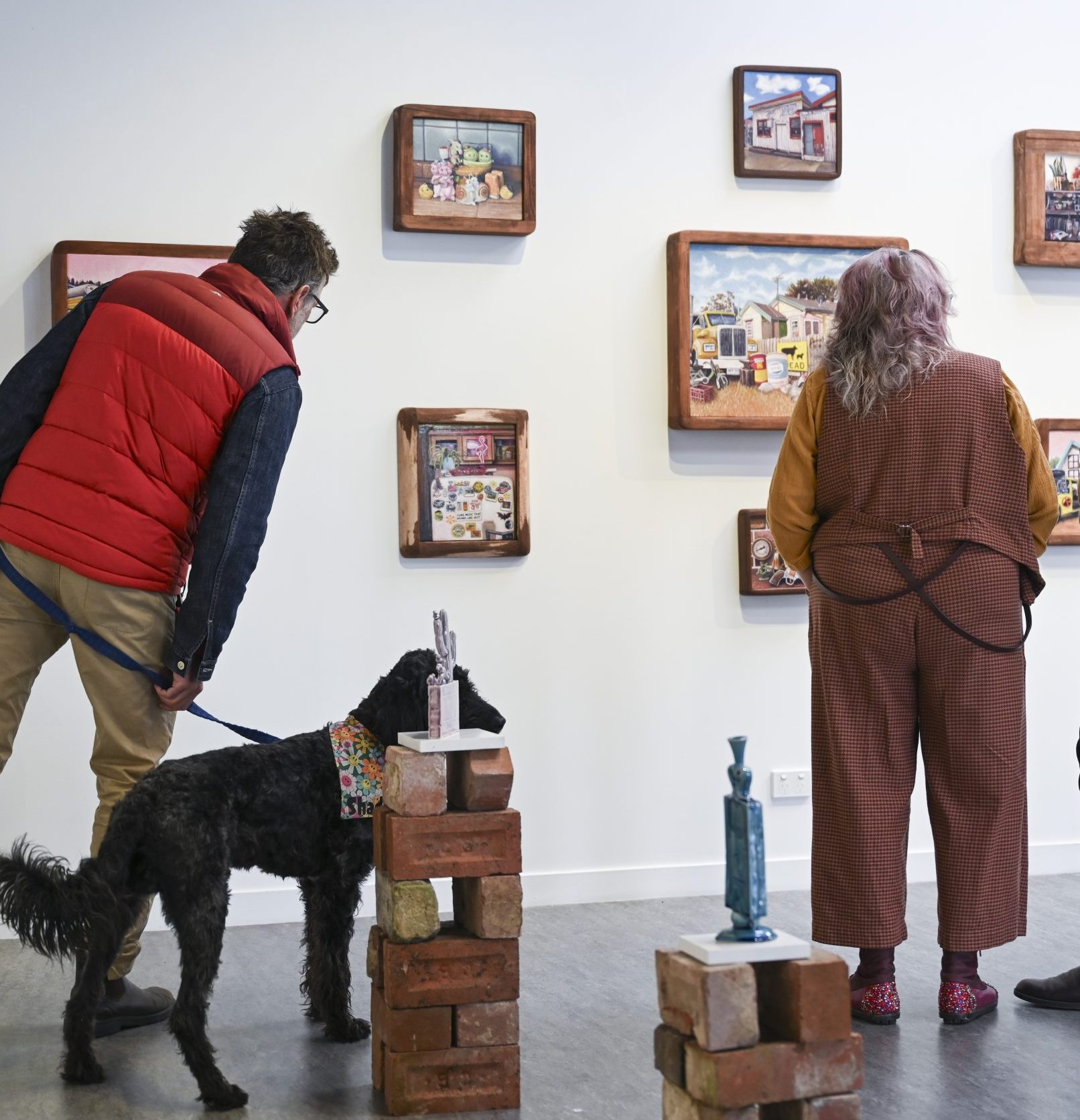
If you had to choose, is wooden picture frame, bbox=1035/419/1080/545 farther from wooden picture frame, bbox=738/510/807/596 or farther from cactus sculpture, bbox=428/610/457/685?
cactus sculpture, bbox=428/610/457/685

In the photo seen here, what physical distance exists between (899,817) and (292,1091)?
4.09ft

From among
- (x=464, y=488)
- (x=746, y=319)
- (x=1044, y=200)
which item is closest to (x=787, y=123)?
(x=746, y=319)

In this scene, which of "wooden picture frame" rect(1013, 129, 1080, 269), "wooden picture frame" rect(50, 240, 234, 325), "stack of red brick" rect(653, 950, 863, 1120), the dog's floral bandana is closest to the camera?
"stack of red brick" rect(653, 950, 863, 1120)

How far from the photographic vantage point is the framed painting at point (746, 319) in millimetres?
3641

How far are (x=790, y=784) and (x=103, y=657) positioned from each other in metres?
2.05

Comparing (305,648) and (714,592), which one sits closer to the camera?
(305,648)

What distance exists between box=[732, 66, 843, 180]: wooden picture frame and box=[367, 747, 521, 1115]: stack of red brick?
7.41ft

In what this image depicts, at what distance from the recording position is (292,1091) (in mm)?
2221

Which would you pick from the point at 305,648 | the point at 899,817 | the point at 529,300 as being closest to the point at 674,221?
the point at 529,300

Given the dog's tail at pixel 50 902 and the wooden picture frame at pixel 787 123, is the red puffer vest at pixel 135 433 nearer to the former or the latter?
the dog's tail at pixel 50 902

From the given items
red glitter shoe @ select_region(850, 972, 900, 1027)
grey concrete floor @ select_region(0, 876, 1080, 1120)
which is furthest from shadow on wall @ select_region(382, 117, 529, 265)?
red glitter shoe @ select_region(850, 972, 900, 1027)

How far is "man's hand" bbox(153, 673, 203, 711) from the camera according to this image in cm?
245

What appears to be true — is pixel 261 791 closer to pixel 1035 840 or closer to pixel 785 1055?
pixel 785 1055

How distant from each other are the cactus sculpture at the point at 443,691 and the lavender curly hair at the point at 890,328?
0.94 meters
